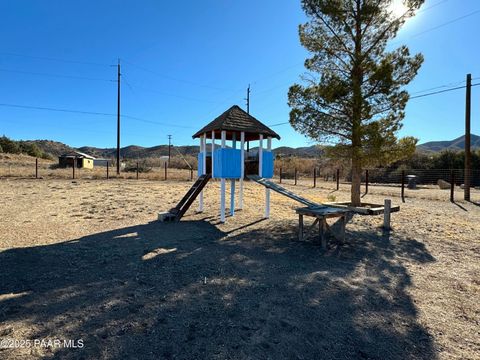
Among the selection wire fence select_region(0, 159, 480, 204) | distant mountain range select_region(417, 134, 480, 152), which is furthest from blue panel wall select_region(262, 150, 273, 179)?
distant mountain range select_region(417, 134, 480, 152)

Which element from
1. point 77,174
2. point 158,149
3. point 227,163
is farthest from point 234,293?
point 158,149

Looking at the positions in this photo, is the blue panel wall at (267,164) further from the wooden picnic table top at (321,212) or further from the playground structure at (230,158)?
the wooden picnic table top at (321,212)

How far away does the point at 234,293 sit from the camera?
3793mm

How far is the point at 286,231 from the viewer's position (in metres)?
7.59

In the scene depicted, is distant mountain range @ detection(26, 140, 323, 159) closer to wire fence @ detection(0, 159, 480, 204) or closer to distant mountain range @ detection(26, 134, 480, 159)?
distant mountain range @ detection(26, 134, 480, 159)

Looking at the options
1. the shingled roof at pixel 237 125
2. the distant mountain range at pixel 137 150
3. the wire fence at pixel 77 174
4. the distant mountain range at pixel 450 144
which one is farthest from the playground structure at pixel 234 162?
the distant mountain range at pixel 450 144

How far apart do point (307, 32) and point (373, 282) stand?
8.67 metres

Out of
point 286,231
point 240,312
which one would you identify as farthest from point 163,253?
point 286,231

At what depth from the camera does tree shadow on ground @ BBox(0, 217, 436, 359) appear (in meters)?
2.67

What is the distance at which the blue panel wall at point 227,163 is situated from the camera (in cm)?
856

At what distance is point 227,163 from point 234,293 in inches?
205

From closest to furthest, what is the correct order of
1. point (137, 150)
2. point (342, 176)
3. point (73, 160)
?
1. point (73, 160)
2. point (342, 176)
3. point (137, 150)

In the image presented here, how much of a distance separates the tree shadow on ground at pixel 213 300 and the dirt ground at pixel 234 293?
16 millimetres

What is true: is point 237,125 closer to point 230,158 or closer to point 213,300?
point 230,158
